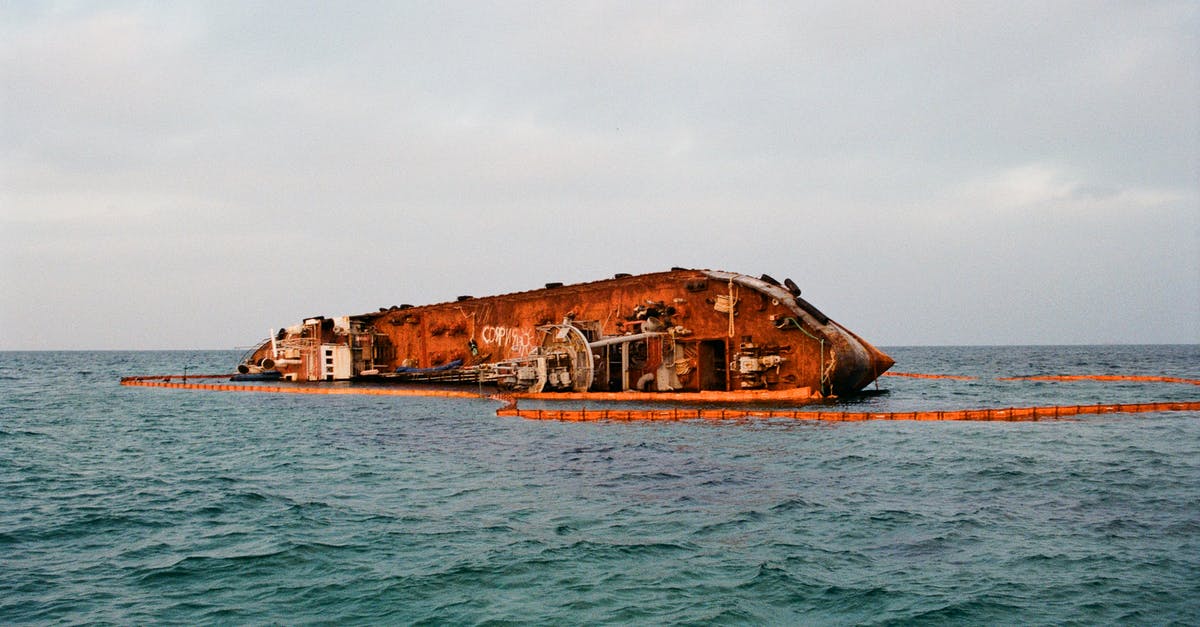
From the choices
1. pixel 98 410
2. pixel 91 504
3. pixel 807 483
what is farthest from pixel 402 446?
pixel 98 410

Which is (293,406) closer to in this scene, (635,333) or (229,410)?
(229,410)

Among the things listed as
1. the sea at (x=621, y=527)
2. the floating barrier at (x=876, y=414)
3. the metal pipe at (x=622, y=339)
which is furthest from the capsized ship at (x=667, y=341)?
the sea at (x=621, y=527)

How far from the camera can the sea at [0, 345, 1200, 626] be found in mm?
9117

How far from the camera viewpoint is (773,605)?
9.08 meters

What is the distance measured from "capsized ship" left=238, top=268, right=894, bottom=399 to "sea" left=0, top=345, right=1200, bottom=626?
752cm

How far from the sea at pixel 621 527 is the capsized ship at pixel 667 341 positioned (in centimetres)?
752

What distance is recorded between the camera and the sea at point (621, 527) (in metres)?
9.12

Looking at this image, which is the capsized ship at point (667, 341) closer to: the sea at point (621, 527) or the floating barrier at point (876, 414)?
the floating barrier at point (876, 414)

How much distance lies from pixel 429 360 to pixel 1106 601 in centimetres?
4312

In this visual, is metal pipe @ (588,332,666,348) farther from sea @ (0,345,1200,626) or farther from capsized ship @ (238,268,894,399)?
sea @ (0,345,1200,626)

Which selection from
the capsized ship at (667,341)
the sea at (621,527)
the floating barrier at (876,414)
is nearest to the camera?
the sea at (621,527)

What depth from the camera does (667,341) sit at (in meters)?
34.8

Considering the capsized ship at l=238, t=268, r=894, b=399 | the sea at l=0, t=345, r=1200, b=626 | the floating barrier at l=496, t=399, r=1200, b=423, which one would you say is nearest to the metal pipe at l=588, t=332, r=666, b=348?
the capsized ship at l=238, t=268, r=894, b=399

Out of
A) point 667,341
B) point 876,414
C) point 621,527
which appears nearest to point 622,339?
point 667,341
